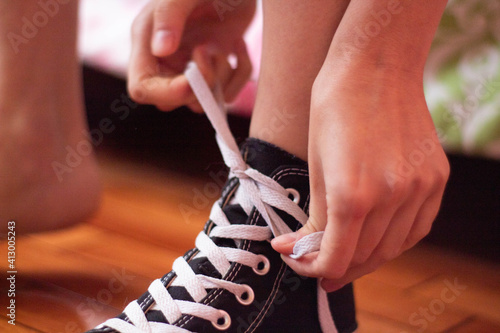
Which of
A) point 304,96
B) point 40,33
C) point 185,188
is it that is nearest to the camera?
point 304,96

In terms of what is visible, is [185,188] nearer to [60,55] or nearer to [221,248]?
[60,55]

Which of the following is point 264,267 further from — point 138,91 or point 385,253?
point 138,91

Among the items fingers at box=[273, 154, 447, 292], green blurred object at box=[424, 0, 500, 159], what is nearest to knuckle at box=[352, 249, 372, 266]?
fingers at box=[273, 154, 447, 292]

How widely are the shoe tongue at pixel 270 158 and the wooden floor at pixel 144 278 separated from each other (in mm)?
257

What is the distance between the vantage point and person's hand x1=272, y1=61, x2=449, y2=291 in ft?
1.23

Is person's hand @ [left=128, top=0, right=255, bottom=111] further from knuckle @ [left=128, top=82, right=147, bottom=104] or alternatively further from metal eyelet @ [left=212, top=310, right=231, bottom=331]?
metal eyelet @ [left=212, top=310, right=231, bottom=331]

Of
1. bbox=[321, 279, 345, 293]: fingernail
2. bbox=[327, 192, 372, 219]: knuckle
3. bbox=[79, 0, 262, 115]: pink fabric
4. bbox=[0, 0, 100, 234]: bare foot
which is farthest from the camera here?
bbox=[79, 0, 262, 115]: pink fabric

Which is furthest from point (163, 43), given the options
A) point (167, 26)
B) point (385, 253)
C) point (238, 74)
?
point (385, 253)

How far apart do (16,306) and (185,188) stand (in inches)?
22.4

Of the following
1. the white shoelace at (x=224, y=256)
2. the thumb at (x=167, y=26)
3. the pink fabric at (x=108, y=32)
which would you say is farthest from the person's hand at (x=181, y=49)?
the pink fabric at (x=108, y=32)

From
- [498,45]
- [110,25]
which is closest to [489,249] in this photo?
[498,45]

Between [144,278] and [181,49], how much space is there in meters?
0.32

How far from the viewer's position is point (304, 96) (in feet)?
1.62

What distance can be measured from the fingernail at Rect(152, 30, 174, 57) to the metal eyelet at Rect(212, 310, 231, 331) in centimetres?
31
